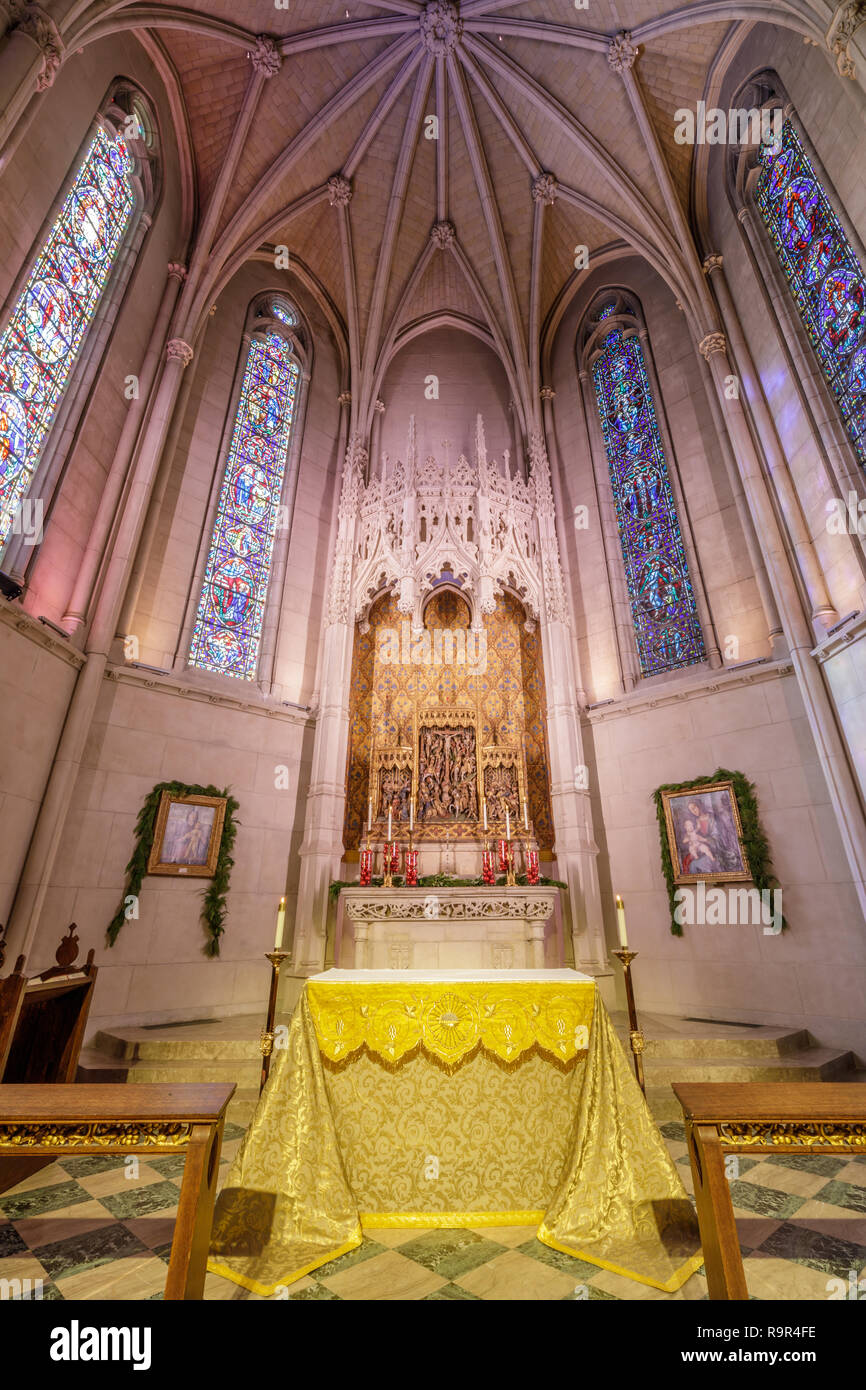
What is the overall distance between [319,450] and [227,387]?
84.3 inches

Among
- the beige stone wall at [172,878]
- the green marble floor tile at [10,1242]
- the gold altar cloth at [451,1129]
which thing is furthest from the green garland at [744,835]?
the green marble floor tile at [10,1242]

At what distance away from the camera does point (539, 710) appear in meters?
11.1

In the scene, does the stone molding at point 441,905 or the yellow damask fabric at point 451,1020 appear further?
the stone molding at point 441,905

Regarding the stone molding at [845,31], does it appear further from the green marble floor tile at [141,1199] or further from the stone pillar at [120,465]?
the green marble floor tile at [141,1199]

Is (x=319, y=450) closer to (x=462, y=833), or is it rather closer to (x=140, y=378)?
(x=140, y=378)

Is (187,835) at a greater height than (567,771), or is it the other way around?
(567,771)

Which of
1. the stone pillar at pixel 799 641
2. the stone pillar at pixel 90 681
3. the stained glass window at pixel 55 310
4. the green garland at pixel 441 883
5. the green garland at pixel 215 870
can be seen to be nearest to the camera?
the stone pillar at pixel 90 681

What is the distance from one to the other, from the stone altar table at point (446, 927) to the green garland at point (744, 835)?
1903mm

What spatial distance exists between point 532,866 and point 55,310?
35.1 feet

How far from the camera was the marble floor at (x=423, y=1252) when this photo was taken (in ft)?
9.29

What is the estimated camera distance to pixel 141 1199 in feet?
12.9

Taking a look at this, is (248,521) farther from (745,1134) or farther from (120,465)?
(745,1134)

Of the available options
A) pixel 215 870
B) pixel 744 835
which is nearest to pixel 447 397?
pixel 744 835
